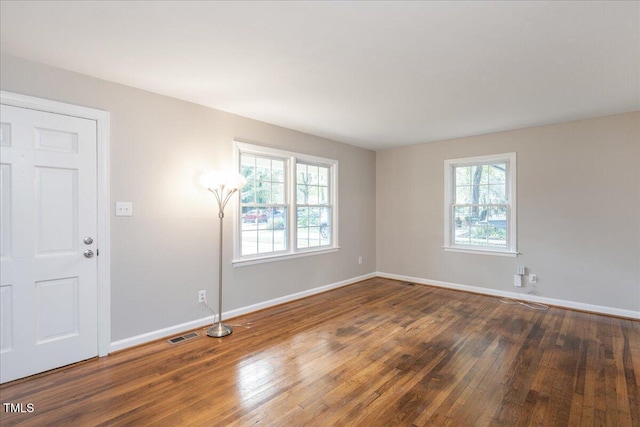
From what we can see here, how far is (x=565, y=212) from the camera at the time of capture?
4164 millimetres

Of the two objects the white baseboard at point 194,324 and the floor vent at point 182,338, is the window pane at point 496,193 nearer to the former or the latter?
the white baseboard at point 194,324

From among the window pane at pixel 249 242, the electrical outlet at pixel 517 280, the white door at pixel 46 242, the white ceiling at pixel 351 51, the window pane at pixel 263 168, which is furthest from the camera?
the electrical outlet at pixel 517 280

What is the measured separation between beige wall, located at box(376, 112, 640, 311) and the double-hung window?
1711mm

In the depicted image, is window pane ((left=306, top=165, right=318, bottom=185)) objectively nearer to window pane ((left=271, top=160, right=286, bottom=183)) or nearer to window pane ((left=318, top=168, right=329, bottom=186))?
window pane ((left=318, top=168, right=329, bottom=186))

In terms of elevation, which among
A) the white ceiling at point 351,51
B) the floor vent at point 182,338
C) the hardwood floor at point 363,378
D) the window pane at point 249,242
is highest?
the white ceiling at point 351,51

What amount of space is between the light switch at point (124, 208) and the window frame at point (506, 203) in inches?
175

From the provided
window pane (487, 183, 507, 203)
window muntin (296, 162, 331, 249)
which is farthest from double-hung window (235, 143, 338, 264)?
window pane (487, 183, 507, 203)

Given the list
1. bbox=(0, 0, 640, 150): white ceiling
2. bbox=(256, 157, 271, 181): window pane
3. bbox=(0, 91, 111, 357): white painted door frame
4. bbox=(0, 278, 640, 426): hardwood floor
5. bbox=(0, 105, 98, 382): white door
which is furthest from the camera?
bbox=(256, 157, 271, 181): window pane

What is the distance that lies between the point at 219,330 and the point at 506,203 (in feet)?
14.0

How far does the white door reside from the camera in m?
2.34

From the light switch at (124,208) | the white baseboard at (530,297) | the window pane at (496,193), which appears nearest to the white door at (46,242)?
the light switch at (124,208)

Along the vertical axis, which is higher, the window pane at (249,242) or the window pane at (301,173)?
the window pane at (301,173)

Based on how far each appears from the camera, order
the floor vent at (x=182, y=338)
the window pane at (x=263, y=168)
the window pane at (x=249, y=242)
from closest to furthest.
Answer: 1. the floor vent at (x=182, y=338)
2. the window pane at (x=249, y=242)
3. the window pane at (x=263, y=168)

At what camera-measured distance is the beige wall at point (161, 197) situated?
9.07 feet
